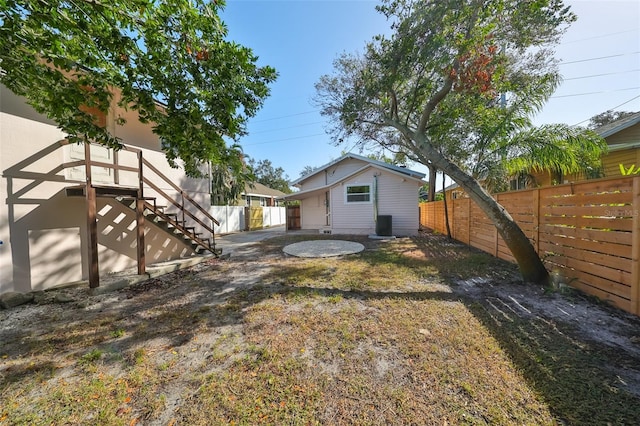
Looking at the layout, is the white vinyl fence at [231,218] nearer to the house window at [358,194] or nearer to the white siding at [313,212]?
the white siding at [313,212]

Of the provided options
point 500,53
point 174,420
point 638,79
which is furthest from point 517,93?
point 174,420


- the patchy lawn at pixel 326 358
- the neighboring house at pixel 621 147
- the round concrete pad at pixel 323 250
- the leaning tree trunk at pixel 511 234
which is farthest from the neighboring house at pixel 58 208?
the neighboring house at pixel 621 147

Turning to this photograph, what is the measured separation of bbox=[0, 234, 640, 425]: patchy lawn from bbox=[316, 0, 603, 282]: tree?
215cm

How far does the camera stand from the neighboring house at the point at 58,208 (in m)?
4.35

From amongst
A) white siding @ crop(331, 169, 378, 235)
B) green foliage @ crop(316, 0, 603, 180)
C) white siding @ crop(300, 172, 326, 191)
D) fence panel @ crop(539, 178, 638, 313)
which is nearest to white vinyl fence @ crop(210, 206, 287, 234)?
white siding @ crop(300, 172, 326, 191)

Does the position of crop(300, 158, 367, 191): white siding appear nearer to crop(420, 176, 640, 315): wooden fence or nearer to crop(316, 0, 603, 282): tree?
crop(316, 0, 603, 282): tree

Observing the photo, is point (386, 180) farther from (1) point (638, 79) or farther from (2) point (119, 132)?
(2) point (119, 132)

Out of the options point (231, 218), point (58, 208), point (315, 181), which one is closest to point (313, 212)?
point (315, 181)

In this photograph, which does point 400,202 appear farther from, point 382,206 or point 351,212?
point 351,212

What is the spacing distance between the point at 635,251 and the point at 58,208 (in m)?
9.76

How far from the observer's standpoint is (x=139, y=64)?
10.1ft

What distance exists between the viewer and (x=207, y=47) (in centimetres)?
331

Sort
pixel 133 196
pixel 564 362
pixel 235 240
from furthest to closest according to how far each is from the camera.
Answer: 1. pixel 235 240
2. pixel 133 196
3. pixel 564 362

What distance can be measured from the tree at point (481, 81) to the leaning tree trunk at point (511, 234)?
0.02 m
